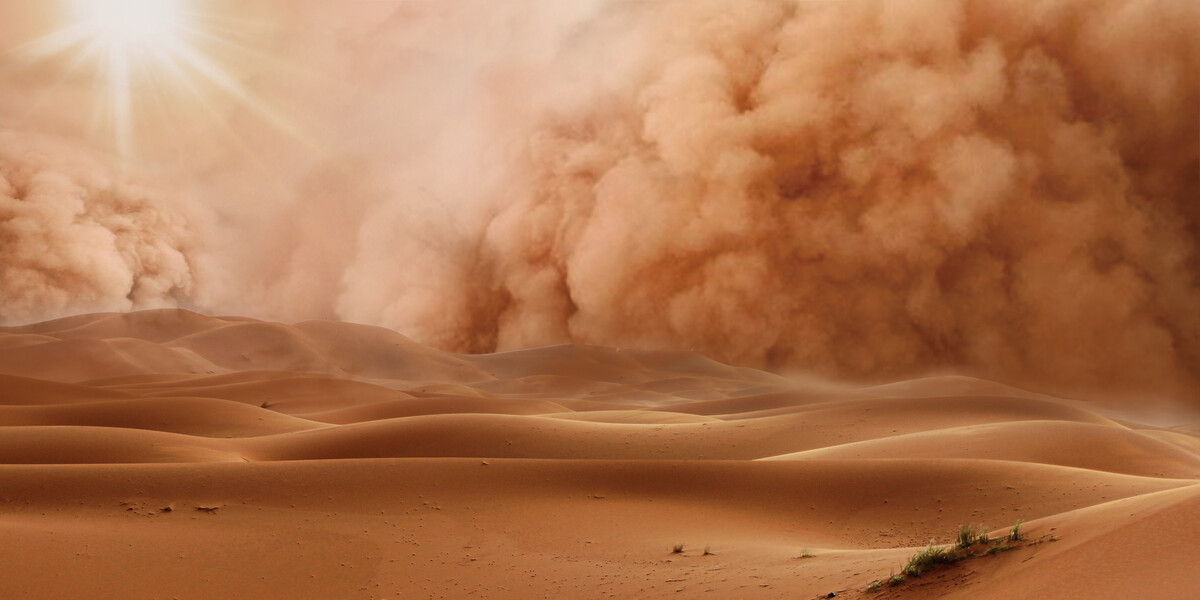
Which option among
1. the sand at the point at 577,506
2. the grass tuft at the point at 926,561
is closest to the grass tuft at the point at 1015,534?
the sand at the point at 577,506

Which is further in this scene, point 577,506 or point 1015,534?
point 577,506

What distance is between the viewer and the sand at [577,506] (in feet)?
13.1

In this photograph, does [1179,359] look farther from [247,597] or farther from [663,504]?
[247,597]

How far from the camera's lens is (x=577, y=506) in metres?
6.89

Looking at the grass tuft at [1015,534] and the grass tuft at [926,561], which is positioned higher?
the grass tuft at [1015,534]

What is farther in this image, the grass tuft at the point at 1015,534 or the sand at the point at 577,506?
the sand at the point at 577,506

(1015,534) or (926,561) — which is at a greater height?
(1015,534)

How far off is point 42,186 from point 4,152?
7.21 ft

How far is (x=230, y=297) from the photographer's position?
Result: 38156 millimetres

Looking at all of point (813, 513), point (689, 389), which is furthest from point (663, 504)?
point (689, 389)

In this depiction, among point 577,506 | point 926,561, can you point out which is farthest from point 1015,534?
point 577,506

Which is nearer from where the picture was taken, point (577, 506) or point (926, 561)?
point (926, 561)

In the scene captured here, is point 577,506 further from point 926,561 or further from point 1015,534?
point 1015,534

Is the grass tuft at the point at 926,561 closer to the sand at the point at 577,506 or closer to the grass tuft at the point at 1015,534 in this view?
the sand at the point at 577,506
